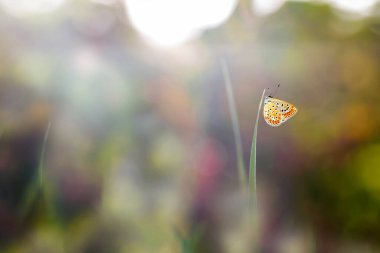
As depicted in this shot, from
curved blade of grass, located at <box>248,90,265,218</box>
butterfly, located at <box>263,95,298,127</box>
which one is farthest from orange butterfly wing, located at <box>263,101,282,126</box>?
curved blade of grass, located at <box>248,90,265,218</box>

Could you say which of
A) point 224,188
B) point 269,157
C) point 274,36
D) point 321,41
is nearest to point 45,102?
point 224,188

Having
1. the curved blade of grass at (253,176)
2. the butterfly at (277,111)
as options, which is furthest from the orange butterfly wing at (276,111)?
the curved blade of grass at (253,176)

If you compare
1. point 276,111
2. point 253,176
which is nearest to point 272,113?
point 276,111

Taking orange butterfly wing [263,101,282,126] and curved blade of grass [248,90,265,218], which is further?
orange butterfly wing [263,101,282,126]

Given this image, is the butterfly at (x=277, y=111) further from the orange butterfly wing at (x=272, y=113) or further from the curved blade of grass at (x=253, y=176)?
the curved blade of grass at (x=253, y=176)

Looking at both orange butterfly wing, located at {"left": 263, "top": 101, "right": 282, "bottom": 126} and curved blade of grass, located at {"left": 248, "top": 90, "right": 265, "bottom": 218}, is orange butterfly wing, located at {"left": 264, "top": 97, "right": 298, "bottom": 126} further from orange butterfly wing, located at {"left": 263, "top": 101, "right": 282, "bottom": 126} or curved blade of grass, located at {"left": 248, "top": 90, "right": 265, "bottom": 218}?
curved blade of grass, located at {"left": 248, "top": 90, "right": 265, "bottom": 218}

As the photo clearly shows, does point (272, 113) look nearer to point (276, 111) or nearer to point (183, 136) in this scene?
point (276, 111)

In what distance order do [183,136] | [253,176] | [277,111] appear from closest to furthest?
1. [253,176]
2. [277,111]
3. [183,136]

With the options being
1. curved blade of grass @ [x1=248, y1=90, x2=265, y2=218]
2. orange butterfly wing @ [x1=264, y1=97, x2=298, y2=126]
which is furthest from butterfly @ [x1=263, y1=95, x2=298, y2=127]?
curved blade of grass @ [x1=248, y1=90, x2=265, y2=218]
